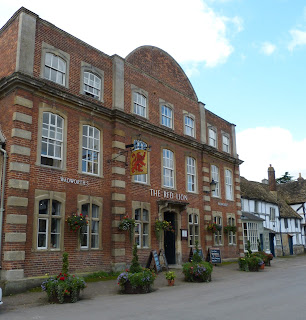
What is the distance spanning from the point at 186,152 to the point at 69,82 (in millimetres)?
9064

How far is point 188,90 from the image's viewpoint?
23906 millimetres

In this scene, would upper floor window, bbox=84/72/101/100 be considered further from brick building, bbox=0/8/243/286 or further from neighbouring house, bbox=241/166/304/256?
neighbouring house, bbox=241/166/304/256

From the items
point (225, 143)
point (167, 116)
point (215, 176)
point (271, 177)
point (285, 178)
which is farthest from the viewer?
point (285, 178)

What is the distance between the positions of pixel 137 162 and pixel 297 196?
37121 mm

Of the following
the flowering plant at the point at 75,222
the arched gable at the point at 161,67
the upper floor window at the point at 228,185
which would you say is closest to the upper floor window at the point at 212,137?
the upper floor window at the point at 228,185

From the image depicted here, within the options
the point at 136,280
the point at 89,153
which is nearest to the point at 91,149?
the point at 89,153

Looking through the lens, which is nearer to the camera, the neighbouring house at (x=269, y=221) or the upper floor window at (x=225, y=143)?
the upper floor window at (x=225, y=143)

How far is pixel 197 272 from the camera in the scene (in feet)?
47.8

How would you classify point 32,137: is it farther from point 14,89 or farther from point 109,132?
point 109,132

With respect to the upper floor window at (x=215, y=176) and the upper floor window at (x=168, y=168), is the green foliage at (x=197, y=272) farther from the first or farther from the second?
the upper floor window at (x=215, y=176)

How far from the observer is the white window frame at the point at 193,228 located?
21125 mm

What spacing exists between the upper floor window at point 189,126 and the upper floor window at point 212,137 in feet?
7.12

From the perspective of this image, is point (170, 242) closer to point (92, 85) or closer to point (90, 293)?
point (90, 293)

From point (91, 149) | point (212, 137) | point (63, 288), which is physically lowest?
point (63, 288)
